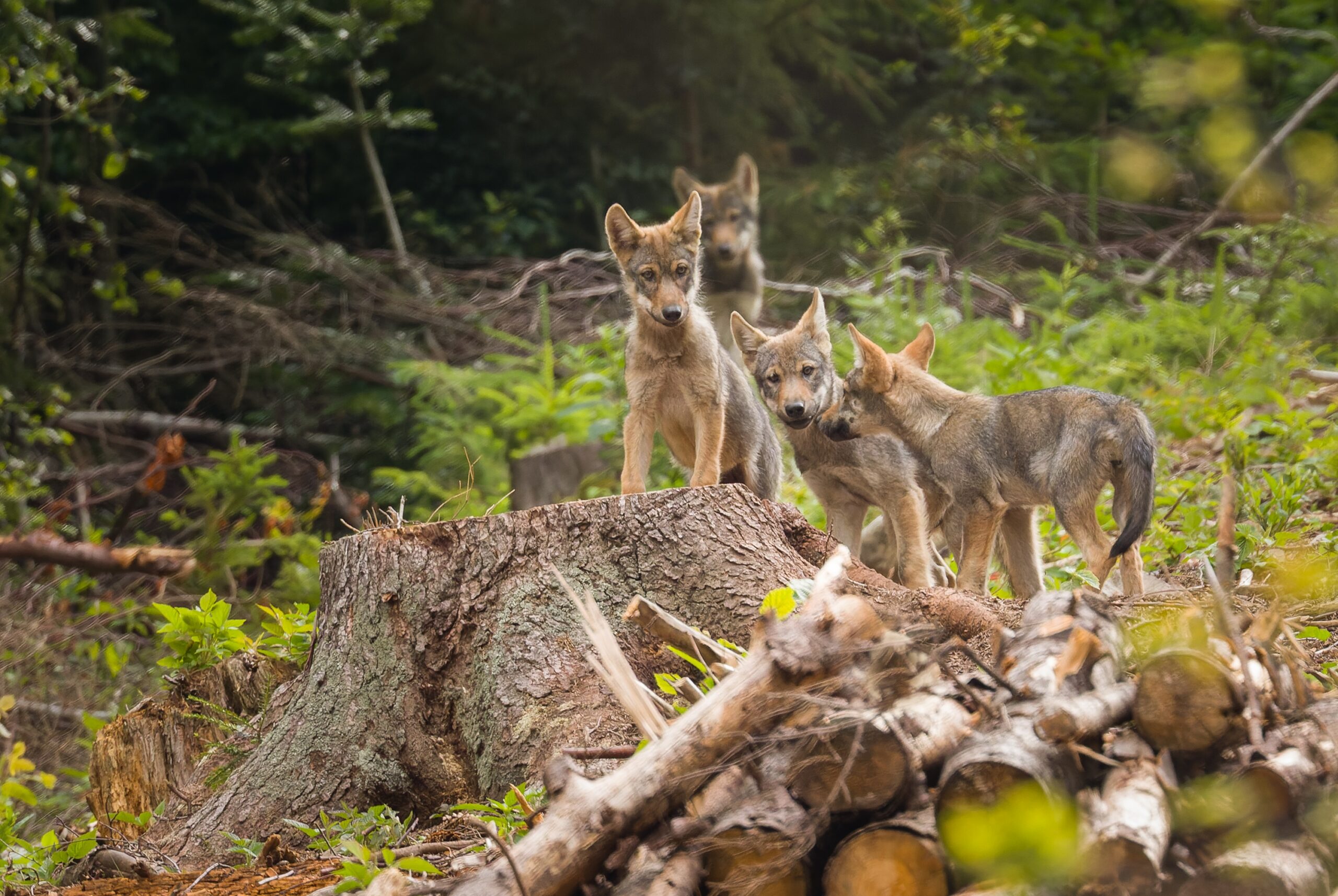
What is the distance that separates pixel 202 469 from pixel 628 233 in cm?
520

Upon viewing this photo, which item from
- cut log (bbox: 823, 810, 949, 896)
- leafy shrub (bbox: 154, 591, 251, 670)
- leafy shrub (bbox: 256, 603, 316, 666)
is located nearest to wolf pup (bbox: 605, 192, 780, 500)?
leafy shrub (bbox: 256, 603, 316, 666)

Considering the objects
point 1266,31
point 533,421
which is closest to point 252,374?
point 533,421

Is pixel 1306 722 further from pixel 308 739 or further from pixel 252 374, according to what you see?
pixel 252 374

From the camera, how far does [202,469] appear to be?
9305 mm

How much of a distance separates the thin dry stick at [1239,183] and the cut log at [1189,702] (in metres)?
5.40

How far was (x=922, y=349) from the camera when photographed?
6.32 m

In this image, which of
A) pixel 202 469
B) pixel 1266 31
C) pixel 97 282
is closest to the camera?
pixel 1266 31

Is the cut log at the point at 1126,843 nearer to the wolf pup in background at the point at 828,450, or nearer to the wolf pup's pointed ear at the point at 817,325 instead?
the wolf pup in background at the point at 828,450

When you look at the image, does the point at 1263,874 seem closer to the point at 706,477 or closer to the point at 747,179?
the point at 706,477

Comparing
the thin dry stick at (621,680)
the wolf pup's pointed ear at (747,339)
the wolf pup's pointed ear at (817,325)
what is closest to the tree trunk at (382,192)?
A: the wolf pup's pointed ear at (747,339)

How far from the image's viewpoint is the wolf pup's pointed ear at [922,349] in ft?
20.6

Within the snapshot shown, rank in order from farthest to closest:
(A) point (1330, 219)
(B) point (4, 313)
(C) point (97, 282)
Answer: (C) point (97, 282) < (B) point (4, 313) < (A) point (1330, 219)

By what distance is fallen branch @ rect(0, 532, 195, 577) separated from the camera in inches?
287

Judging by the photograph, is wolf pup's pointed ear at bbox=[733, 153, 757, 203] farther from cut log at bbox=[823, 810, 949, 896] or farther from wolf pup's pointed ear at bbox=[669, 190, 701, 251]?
cut log at bbox=[823, 810, 949, 896]
